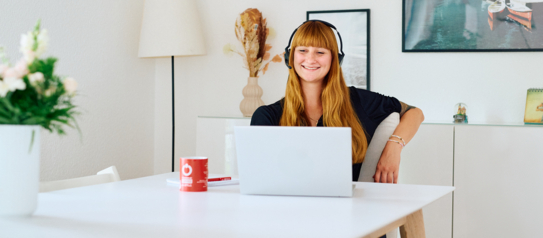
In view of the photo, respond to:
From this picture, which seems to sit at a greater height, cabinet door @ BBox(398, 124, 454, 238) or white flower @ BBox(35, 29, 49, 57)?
white flower @ BBox(35, 29, 49, 57)

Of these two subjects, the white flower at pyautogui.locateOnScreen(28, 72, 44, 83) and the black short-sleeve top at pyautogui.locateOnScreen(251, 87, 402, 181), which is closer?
the white flower at pyautogui.locateOnScreen(28, 72, 44, 83)

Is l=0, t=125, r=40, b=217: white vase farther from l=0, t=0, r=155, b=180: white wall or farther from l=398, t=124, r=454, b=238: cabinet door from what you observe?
l=398, t=124, r=454, b=238: cabinet door

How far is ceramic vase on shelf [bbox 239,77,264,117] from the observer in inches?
117

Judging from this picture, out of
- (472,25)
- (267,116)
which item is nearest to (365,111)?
(267,116)

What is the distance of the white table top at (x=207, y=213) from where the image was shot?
2.85 feet

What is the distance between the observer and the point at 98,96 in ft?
9.46

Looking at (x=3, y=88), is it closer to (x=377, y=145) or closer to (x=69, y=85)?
(x=69, y=85)

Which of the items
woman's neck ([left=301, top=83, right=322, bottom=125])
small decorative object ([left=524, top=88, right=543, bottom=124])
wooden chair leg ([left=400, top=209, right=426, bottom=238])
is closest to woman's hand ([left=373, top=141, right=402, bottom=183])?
woman's neck ([left=301, top=83, right=322, bottom=125])

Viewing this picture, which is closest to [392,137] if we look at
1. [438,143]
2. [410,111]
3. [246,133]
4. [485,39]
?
[410,111]

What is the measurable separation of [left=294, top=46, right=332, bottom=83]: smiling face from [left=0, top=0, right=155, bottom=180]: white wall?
4.02 ft

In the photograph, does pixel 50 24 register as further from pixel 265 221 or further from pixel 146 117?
pixel 265 221

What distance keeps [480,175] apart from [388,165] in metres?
0.78

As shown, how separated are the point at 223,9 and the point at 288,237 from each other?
2633mm

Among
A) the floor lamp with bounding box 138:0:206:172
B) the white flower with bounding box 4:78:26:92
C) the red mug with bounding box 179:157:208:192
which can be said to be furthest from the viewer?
the floor lamp with bounding box 138:0:206:172
